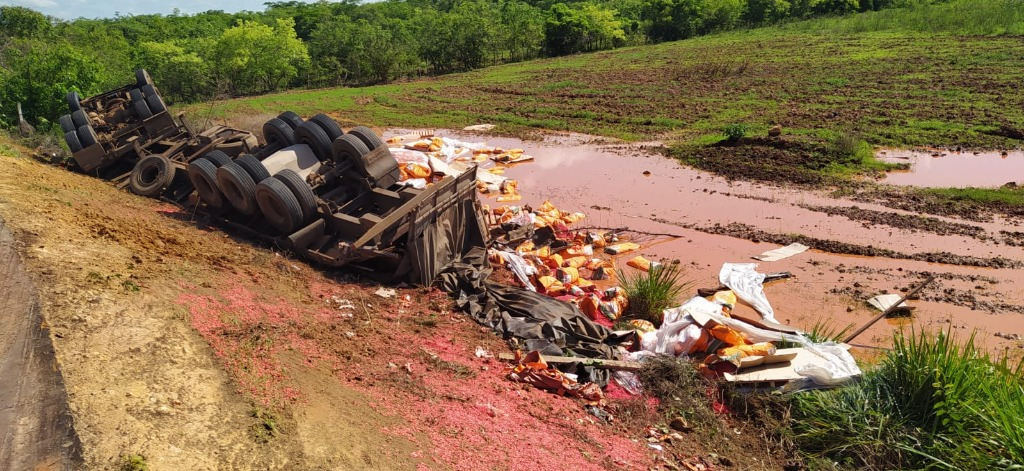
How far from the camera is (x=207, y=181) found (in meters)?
9.27

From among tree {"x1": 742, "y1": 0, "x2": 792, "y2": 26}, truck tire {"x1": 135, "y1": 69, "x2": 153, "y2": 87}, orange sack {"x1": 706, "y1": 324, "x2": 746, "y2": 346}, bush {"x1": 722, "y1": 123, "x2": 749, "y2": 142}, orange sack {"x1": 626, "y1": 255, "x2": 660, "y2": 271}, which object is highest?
tree {"x1": 742, "y1": 0, "x2": 792, "y2": 26}

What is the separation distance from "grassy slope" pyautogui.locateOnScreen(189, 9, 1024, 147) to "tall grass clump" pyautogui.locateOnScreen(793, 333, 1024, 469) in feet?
42.2

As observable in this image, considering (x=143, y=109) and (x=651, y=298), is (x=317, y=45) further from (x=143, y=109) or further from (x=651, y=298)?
(x=651, y=298)

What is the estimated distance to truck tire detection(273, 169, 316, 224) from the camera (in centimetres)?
844

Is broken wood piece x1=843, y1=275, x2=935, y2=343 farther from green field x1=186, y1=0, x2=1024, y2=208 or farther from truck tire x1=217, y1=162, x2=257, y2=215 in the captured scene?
truck tire x1=217, y1=162, x2=257, y2=215

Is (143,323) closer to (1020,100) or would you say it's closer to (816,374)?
(816,374)

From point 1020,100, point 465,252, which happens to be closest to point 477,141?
point 465,252

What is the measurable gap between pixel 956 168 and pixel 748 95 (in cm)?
942

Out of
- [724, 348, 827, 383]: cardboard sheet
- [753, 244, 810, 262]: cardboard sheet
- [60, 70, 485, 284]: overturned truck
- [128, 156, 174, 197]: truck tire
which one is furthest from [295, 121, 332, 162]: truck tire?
[753, 244, 810, 262]: cardboard sheet

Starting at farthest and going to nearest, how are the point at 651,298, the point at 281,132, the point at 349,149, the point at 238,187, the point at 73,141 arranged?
the point at 73,141 < the point at 281,132 < the point at 349,149 < the point at 238,187 < the point at 651,298

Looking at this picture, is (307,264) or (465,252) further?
(465,252)

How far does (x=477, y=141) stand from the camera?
760 inches

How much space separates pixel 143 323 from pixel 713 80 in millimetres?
25876

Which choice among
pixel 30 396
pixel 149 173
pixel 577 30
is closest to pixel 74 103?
pixel 149 173
